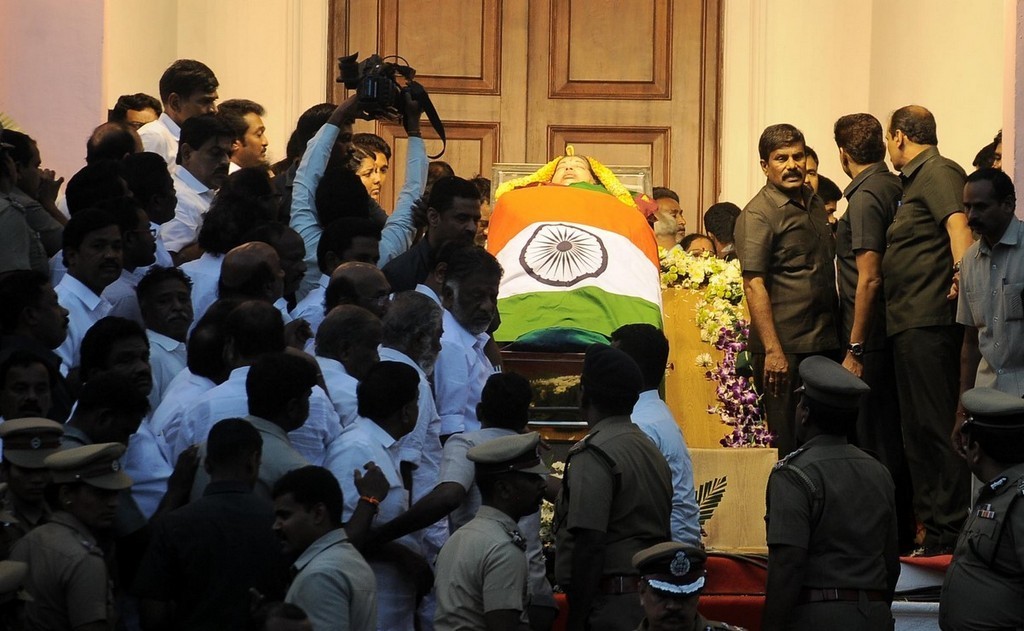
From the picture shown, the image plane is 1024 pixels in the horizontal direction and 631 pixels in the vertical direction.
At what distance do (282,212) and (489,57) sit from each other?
17.7ft

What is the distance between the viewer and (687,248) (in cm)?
1130

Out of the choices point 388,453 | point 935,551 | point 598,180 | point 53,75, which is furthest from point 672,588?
point 53,75

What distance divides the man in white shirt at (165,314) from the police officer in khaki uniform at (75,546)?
4.16ft

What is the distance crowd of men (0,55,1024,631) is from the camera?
4.89m

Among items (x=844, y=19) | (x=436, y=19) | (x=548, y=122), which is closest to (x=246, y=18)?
(x=436, y=19)

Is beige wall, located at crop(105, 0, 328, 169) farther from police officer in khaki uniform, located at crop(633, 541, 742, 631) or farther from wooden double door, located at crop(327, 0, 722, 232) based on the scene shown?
police officer in khaki uniform, located at crop(633, 541, 742, 631)

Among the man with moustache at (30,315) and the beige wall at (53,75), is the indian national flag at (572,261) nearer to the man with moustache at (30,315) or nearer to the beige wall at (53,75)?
the beige wall at (53,75)

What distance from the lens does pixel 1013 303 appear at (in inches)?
292

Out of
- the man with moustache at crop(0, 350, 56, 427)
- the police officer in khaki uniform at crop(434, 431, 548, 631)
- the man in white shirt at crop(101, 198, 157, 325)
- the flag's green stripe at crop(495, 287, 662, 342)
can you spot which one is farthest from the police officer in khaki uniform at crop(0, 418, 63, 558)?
the flag's green stripe at crop(495, 287, 662, 342)

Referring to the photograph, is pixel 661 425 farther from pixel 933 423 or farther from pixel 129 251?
pixel 933 423

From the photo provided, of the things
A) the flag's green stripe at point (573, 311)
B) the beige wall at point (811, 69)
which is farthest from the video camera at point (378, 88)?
the beige wall at point (811, 69)

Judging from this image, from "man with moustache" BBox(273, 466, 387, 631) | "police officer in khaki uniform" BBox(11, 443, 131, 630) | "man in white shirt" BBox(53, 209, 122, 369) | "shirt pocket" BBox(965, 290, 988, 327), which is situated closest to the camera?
"police officer in khaki uniform" BBox(11, 443, 131, 630)

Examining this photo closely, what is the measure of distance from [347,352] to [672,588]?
63.5 inches

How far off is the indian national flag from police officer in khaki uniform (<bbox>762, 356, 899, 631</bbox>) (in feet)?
10.1
